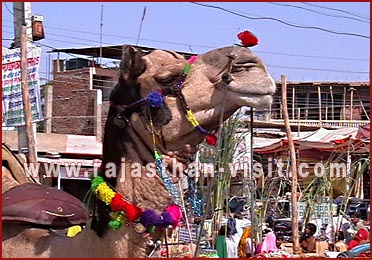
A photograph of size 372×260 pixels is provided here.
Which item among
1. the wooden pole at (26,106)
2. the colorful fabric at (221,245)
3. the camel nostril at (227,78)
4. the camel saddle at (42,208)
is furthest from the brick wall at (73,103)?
the camel nostril at (227,78)

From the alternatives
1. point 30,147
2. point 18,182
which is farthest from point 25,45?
point 18,182

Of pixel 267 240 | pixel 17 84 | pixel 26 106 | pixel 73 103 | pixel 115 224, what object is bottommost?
pixel 267 240

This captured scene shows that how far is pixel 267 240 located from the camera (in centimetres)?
975

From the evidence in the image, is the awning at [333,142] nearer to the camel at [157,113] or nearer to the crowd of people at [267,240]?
the crowd of people at [267,240]

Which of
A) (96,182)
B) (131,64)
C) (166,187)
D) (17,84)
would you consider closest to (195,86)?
(131,64)

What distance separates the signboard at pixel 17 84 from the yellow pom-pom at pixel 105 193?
Result: 22.2 ft

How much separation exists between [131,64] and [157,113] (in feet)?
0.70

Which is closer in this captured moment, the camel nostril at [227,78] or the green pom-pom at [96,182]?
the camel nostril at [227,78]

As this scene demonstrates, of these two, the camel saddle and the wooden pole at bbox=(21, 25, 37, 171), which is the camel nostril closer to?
the camel saddle

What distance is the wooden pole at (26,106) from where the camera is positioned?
8375 millimetres

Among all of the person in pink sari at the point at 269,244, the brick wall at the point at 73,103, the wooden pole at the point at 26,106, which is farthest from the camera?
the brick wall at the point at 73,103

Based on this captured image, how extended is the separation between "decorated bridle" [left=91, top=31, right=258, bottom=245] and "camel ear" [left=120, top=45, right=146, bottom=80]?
101mm

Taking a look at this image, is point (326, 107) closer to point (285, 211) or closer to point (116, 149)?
point (285, 211)

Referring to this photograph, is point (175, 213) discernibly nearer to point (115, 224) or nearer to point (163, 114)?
point (115, 224)
